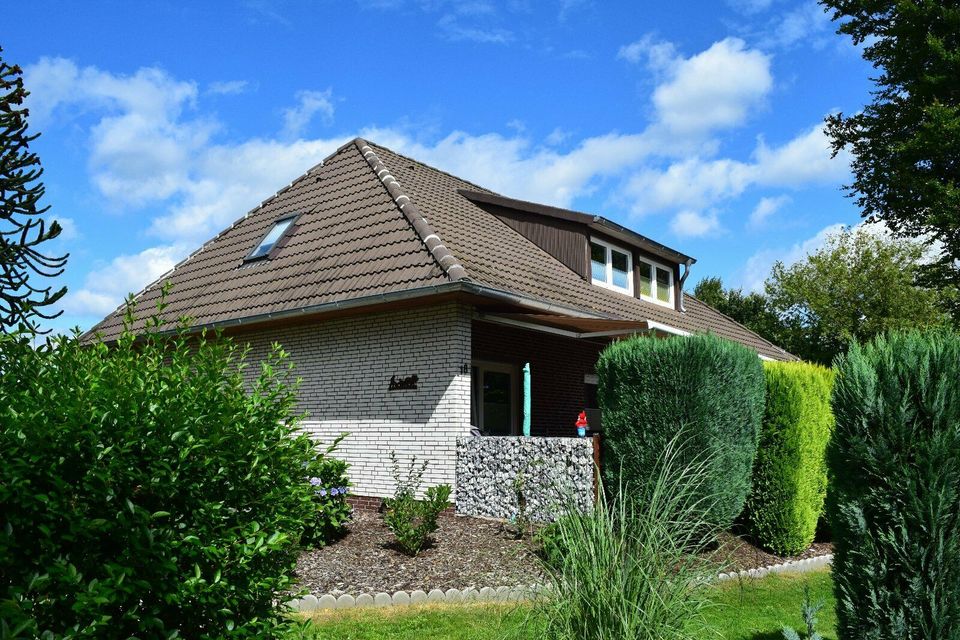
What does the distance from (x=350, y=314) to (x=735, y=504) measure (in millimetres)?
7066

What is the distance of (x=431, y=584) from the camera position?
8203mm

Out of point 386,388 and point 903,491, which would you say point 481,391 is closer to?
point 386,388

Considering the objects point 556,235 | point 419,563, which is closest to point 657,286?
point 556,235

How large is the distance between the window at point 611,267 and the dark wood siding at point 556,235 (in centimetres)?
37

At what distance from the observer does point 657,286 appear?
20.4 meters

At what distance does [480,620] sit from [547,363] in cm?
963

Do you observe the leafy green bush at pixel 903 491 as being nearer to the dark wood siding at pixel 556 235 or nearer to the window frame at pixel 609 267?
the dark wood siding at pixel 556 235

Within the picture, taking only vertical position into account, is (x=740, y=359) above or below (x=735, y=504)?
above

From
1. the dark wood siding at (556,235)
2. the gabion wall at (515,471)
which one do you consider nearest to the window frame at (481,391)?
the gabion wall at (515,471)

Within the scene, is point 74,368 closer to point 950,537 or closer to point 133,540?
point 133,540

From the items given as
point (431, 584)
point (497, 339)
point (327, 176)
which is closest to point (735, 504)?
point (431, 584)

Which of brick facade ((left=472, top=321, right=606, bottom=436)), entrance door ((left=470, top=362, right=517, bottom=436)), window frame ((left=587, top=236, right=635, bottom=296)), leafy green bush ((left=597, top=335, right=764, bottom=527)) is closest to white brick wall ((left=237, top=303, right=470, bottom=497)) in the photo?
brick facade ((left=472, top=321, right=606, bottom=436))

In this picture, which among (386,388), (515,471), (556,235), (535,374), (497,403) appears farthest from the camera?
(556,235)

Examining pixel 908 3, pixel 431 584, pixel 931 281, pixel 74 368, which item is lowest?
pixel 431 584
